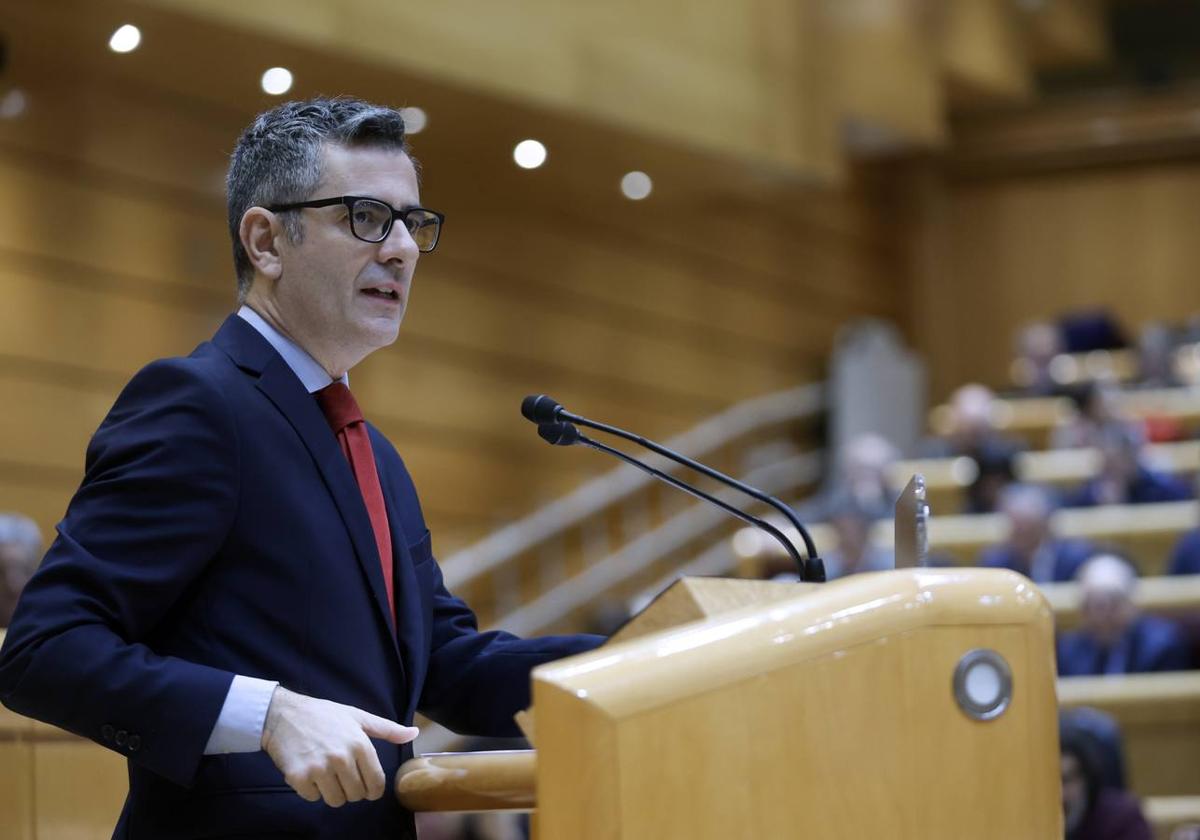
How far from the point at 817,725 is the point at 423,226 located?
2.03ft

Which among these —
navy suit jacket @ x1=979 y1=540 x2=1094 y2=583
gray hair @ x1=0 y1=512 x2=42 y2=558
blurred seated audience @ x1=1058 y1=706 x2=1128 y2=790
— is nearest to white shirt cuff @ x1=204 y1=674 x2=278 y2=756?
gray hair @ x1=0 y1=512 x2=42 y2=558

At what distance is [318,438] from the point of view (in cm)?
147

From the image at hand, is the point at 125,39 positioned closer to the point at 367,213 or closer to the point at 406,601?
the point at 367,213

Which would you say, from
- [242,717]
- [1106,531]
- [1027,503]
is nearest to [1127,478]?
[1106,531]

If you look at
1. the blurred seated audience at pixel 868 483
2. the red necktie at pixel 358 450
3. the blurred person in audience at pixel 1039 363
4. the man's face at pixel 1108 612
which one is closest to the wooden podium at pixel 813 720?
the red necktie at pixel 358 450

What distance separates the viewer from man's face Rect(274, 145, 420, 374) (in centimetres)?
151

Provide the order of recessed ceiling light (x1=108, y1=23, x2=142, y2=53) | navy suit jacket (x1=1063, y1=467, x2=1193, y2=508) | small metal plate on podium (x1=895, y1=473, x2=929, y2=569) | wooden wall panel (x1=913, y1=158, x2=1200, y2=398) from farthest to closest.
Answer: wooden wall panel (x1=913, y1=158, x2=1200, y2=398) → navy suit jacket (x1=1063, y1=467, x2=1193, y2=508) → recessed ceiling light (x1=108, y1=23, x2=142, y2=53) → small metal plate on podium (x1=895, y1=473, x2=929, y2=569)

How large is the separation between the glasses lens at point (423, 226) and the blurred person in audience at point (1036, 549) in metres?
4.36

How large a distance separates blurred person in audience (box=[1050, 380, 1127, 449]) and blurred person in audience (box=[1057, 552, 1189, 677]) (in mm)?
1637

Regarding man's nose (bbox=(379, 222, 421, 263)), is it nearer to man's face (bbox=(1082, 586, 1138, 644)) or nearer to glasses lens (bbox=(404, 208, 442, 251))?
glasses lens (bbox=(404, 208, 442, 251))

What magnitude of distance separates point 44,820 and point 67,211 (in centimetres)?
329

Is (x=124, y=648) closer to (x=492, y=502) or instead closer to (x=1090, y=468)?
(x=492, y=502)

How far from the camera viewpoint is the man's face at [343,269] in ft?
4.95

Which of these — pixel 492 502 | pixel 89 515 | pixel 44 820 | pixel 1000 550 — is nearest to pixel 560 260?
pixel 492 502
